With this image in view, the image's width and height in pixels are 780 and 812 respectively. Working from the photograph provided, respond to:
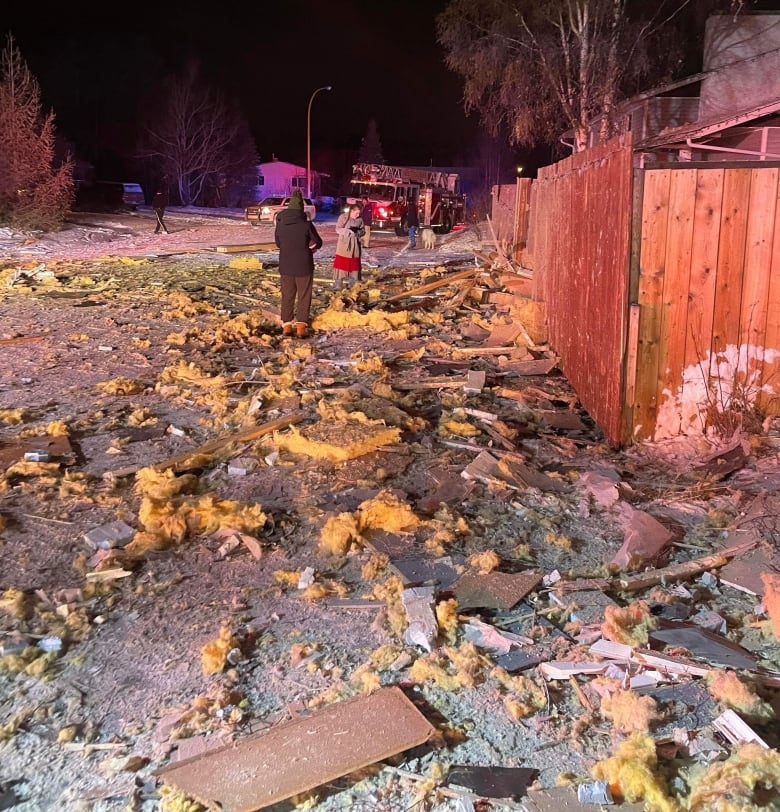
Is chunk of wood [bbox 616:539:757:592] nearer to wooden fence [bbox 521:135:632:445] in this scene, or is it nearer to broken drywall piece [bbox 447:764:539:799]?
broken drywall piece [bbox 447:764:539:799]

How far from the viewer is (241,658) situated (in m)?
3.61

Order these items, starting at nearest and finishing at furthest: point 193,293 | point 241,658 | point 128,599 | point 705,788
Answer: point 705,788
point 241,658
point 128,599
point 193,293

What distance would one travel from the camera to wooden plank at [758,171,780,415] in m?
6.02

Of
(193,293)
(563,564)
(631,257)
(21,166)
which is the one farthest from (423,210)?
(563,564)

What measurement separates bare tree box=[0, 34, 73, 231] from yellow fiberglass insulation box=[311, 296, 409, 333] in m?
21.3

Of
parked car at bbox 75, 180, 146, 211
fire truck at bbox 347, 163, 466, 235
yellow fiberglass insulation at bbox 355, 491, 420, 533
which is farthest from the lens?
parked car at bbox 75, 180, 146, 211

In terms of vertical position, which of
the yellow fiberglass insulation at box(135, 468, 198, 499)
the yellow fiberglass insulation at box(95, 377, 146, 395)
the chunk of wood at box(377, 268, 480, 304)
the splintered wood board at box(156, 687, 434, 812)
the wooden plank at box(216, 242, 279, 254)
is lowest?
the splintered wood board at box(156, 687, 434, 812)

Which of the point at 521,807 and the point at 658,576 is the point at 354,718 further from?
the point at 658,576

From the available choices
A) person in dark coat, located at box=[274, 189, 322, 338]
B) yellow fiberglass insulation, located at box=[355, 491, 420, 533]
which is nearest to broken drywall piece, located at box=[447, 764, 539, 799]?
yellow fiberglass insulation, located at box=[355, 491, 420, 533]

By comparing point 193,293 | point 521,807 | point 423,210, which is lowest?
point 521,807

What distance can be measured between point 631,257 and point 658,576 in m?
2.77

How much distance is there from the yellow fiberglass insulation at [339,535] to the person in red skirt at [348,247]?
956 centimetres

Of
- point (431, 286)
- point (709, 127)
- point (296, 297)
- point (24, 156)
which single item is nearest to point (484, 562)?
point (296, 297)

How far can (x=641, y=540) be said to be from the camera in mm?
4746
